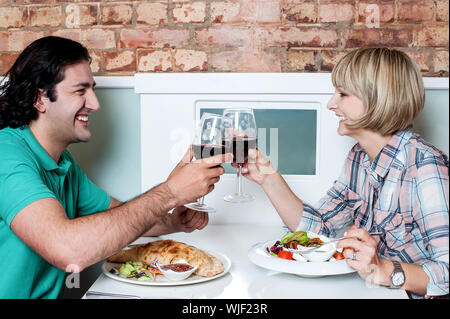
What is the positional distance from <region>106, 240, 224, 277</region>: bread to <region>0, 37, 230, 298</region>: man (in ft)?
0.22

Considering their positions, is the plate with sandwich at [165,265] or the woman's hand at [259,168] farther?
the woman's hand at [259,168]

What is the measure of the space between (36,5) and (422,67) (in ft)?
5.07

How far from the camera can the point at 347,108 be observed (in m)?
1.29

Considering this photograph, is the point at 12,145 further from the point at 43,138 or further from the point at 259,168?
the point at 259,168

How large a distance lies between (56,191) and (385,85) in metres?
0.92

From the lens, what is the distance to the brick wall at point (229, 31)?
1765 mm

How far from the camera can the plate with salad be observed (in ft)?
3.19

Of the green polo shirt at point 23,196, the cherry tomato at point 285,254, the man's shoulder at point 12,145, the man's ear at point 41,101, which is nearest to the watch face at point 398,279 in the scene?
the cherry tomato at point 285,254

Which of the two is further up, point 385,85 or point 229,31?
point 229,31

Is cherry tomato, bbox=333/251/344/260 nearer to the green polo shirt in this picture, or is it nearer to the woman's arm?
the woman's arm

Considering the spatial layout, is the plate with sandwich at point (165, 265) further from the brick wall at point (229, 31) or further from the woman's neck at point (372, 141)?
the brick wall at point (229, 31)

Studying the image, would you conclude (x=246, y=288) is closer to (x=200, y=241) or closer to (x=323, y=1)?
(x=200, y=241)

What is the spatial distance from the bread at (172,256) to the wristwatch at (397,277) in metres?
0.36

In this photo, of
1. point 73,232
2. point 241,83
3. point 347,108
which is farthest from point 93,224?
point 241,83
